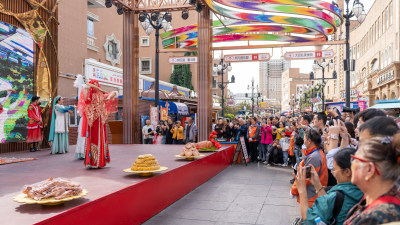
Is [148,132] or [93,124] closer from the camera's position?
[93,124]

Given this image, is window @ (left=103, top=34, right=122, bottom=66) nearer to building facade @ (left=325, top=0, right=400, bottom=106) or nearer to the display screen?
the display screen

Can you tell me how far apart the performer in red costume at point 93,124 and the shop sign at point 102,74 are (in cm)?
1168

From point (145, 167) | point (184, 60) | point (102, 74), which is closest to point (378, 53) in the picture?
point (184, 60)

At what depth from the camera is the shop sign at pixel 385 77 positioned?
25969 millimetres

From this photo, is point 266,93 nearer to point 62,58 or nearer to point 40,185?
point 62,58

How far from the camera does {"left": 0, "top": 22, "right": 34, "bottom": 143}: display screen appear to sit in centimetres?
879

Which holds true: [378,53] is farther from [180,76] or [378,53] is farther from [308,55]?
[308,55]

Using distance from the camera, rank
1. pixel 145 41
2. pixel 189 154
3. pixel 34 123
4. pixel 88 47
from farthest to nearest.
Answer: pixel 145 41 < pixel 88 47 < pixel 34 123 < pixel 189 154

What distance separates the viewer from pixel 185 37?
15.8m

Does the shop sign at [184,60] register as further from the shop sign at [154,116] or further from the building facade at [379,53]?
the building facade at [379,53]

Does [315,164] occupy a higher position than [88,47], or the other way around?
[88,47]

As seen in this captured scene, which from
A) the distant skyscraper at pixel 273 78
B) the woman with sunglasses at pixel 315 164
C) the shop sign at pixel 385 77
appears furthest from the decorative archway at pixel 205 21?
the distant skyscraper at pixel 273 78

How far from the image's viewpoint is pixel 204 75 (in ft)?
39.7

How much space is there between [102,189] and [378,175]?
3641mm
